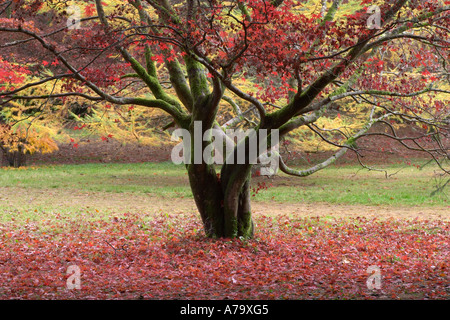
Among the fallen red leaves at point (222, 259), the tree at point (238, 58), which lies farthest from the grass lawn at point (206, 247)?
the tree at point (238, 58)

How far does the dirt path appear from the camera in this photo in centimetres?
1166

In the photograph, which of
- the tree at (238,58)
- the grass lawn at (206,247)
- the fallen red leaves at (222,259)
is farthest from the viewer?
the tree at (238,58)

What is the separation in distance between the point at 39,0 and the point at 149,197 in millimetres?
8522

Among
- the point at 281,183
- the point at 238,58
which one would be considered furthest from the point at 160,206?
the point at 238,58

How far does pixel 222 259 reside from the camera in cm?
689

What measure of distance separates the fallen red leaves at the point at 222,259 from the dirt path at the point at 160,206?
1.16 meters

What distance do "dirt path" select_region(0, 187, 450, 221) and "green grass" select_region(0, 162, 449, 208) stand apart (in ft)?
2.11

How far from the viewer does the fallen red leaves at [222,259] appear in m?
5.40

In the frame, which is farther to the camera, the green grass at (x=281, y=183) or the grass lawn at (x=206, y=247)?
the green grass at (x=281, y=183)

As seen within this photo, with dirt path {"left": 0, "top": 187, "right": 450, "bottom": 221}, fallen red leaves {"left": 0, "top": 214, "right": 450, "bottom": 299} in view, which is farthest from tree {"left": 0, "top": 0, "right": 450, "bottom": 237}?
dirt path {"left": 0, "top": 187, "right": 450, "bottom": 221}

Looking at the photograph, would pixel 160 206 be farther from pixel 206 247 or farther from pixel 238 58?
pixel 238 58

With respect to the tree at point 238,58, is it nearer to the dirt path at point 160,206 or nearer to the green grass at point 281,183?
the dirt path at point 160,206

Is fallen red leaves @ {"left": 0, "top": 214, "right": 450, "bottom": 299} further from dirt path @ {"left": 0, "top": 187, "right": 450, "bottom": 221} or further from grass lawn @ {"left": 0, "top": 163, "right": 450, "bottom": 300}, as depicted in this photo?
dirt path @ {"left": 0, "top": 187, "right": 450, "bottom": 221}

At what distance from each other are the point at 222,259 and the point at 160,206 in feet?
19.5
